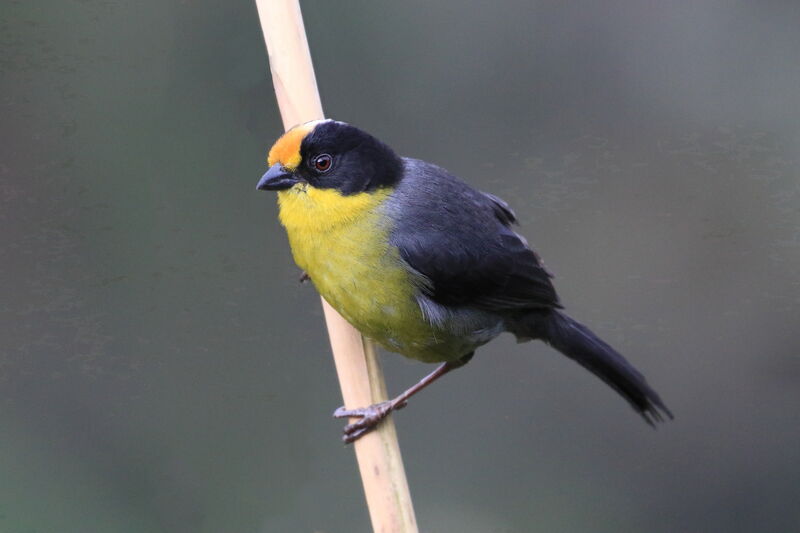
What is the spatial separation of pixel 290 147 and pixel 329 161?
0.14 meters

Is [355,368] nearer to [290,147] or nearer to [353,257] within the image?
[353,257]

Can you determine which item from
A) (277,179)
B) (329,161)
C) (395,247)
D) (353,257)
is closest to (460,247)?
(395,247)

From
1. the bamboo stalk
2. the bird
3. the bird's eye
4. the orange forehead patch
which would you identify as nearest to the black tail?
the bird

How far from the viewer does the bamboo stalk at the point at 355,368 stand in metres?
2.80

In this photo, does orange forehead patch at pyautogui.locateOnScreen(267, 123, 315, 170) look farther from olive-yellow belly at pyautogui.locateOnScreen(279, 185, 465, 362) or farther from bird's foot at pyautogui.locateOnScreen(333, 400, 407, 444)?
bird's foot at pyautogui.locateOnScreen(333, 400, 407, 444)

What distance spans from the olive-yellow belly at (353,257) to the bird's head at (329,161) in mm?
34

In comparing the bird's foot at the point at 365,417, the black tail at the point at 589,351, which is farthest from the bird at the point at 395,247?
the black tail at the point at 589,351

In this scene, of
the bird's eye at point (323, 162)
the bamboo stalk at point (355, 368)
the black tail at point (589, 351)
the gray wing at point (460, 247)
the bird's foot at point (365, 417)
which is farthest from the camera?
the black tail at point (589, 351)

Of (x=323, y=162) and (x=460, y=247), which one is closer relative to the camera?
(x=323, y=162)

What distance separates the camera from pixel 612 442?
15.5ft

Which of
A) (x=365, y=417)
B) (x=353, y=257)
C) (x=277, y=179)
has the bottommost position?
(x=365, y=417)

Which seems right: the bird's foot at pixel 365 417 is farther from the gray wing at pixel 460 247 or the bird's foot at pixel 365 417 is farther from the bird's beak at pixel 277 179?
the bird's beak at pixel 277 179

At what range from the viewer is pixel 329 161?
3.18m


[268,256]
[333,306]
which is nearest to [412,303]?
[333,306]
